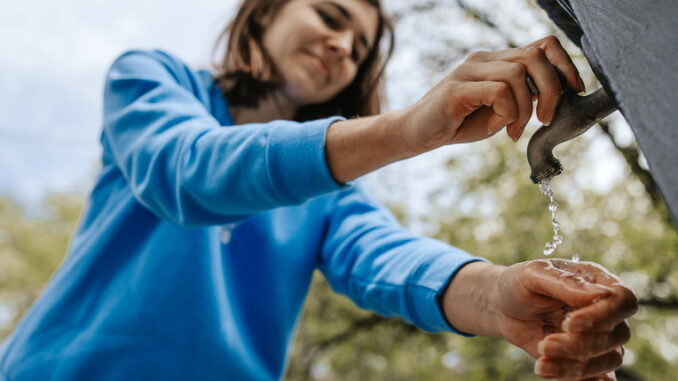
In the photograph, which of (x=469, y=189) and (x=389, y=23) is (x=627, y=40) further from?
(x=469, y=189)

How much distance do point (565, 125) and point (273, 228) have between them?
4.21 feet

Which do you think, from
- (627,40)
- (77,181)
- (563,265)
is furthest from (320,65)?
(77,181)

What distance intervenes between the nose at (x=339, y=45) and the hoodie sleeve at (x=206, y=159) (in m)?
0.58

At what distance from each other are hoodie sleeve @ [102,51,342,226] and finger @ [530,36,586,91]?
0.41 m

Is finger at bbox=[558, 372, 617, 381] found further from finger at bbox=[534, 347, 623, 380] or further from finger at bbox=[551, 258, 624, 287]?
finger at bbox=[551, 258, 624, 287]

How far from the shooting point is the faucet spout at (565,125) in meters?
0.83

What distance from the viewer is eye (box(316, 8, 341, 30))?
2.07 m

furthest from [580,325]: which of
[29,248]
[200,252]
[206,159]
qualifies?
[29,248]

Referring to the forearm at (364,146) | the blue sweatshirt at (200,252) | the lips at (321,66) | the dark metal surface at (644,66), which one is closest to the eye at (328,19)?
the lips at (321,66)

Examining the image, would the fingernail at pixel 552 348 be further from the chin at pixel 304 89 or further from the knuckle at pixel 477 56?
the chin at pixel 304 89

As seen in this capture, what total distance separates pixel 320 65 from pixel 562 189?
6312 mm

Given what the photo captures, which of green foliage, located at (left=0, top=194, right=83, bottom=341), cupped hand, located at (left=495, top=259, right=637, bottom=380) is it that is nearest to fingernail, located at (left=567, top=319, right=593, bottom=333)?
cupped hand, located at (left=495, top=259, right=637, bottom=380)

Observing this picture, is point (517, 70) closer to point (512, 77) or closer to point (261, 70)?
point (512, 77)

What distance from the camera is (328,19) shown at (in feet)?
6.79
